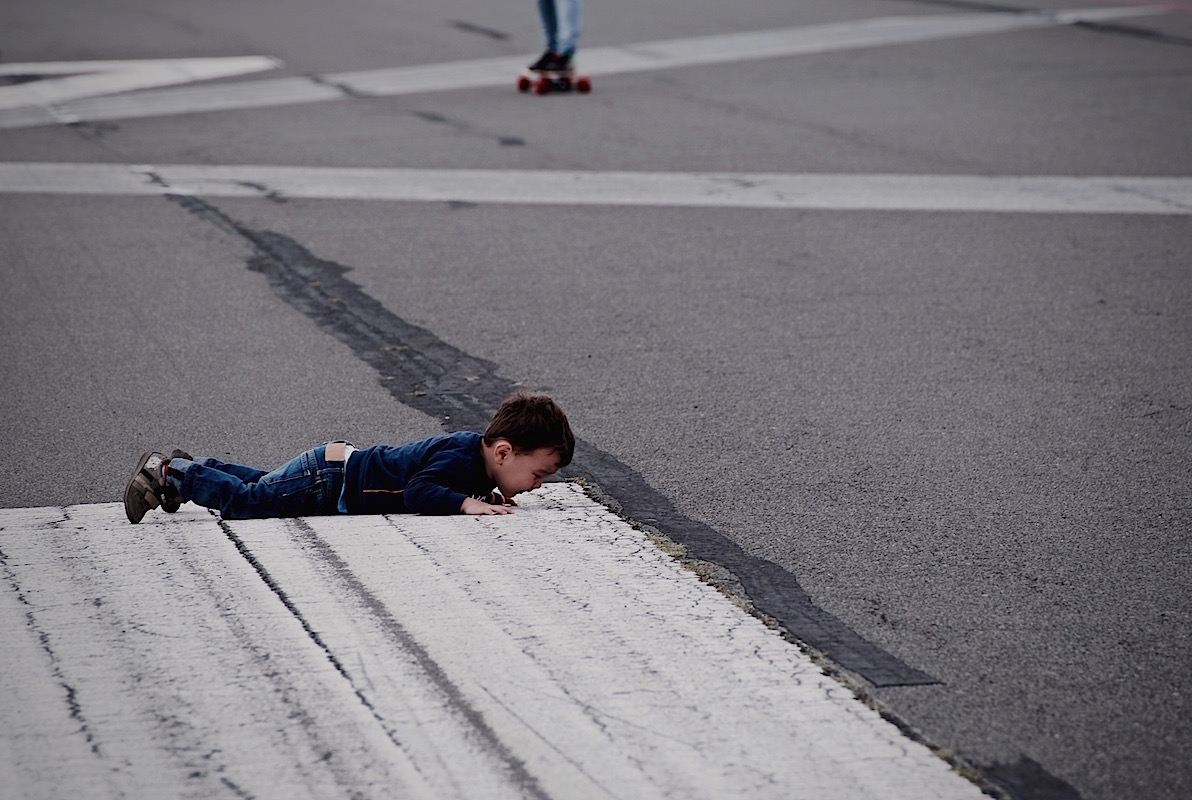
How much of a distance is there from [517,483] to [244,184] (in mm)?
5767

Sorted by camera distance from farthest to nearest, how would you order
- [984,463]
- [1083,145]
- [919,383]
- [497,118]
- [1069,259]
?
[497,118] → [1083,145] → [1069,259] → [919,383] → [984,463]

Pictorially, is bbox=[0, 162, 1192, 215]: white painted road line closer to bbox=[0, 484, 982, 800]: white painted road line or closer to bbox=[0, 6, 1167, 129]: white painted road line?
bbox=[0, 6, 1167, 129]: white painted road line

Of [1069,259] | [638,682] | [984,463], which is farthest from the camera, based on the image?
[1069,259]

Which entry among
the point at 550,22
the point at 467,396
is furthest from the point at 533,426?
the point at 550,22

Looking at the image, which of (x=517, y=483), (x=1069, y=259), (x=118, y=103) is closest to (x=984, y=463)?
(x=517, y=483)

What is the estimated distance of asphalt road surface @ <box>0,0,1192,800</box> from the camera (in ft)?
13.2

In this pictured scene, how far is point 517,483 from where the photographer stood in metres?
4.52

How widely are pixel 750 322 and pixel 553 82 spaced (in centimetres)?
702

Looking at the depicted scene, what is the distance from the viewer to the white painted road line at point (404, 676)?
307 centimetres

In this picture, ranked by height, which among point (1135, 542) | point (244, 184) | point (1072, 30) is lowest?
point (1135, 542)

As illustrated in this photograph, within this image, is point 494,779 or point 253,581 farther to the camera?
point 253,581

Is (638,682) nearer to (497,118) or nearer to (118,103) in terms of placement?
(497,118)

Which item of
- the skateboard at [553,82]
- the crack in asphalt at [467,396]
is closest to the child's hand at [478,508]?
the crack in asphalt at [467,396]

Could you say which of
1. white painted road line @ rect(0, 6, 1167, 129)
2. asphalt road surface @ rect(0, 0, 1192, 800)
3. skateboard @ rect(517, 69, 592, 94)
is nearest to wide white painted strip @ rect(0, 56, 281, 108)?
asphalt road surface @ rect(0, 0, 1192, 800)
